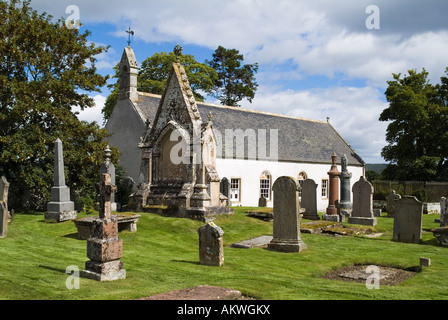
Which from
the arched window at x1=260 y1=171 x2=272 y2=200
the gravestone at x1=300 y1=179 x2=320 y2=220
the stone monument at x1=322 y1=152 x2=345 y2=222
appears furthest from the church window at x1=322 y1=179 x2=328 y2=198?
the gravestone at x1=300 y1=179 x2=320 y2=220

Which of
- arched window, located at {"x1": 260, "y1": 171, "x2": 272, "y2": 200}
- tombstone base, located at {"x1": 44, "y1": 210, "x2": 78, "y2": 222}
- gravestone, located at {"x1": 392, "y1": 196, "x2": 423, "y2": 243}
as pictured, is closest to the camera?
gravestone, located at {"x1": 392, "y1": 196, "x2": 423, "y2": 243}

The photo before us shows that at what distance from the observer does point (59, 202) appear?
56.1 feet

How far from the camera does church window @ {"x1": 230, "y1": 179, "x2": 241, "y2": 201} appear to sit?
29078 mm

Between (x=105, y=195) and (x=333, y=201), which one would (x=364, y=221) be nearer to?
(x=333, y=201)

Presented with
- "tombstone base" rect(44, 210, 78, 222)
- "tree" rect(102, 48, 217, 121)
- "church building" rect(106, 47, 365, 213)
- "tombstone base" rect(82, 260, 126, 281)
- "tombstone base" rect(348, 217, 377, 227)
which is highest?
"tree" rect(102, 48, 217, 121)

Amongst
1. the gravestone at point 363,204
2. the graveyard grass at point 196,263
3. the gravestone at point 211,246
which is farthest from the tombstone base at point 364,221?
the gravestone at point 211,246

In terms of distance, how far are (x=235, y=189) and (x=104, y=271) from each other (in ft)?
70.2

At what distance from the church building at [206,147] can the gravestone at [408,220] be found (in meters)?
6.97

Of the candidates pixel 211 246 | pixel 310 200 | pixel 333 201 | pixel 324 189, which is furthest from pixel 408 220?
pixel 324 189

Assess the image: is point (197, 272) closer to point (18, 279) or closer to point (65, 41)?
point (18, 279)

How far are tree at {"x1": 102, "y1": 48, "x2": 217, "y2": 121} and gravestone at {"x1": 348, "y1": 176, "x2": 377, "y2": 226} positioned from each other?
21872 mm

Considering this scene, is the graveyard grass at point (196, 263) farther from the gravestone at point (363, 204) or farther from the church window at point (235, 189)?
the church window at point (235, 189)

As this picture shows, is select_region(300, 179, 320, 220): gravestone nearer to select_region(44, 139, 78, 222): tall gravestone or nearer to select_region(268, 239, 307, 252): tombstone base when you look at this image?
select_region(268, 239, 307, 252): tombstone base

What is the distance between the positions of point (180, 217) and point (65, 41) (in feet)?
37.1
